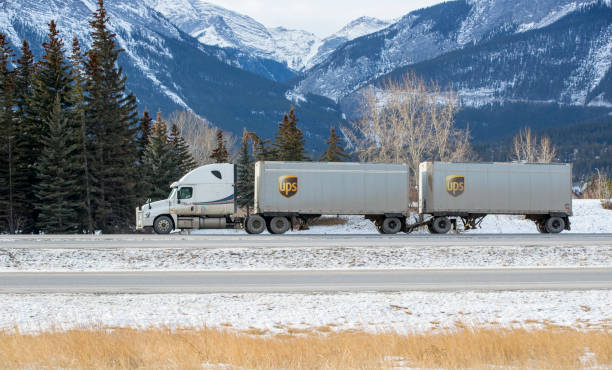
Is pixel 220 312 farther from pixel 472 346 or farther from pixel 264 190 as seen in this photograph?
pixel 264 190

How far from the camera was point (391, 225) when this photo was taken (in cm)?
3112

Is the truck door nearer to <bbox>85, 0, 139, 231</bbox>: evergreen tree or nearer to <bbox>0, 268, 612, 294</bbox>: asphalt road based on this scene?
<bbox>0, 268, 612, 294</bbox>: asphalt road

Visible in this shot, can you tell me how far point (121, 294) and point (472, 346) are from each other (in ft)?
29.8

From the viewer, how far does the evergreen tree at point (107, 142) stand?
40812mm

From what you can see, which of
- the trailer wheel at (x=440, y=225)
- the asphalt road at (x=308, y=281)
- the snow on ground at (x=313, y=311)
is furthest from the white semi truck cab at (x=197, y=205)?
the snow on ground at (x=313, y=311)

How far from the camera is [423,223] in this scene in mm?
31562

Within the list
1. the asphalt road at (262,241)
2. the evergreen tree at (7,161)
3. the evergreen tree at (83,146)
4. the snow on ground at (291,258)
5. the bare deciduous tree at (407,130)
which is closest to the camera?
the snow on ground at (291,258)

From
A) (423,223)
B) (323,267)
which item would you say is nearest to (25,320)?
(323,267)

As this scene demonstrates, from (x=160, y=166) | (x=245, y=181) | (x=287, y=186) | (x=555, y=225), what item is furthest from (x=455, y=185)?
(x=245, y=181)

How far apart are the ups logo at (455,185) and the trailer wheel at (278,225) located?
28.2 ft

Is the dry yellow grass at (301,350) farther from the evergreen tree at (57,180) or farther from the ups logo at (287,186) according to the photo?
the evergreen tree at (57,180)

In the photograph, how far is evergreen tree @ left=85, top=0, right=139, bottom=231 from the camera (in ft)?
134

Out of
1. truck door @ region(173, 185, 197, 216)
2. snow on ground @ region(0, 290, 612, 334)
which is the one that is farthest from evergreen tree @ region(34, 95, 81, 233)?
snow on ground @ region(0, 290, 612, 334)

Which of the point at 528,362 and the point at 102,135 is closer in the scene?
the point at 528,362
